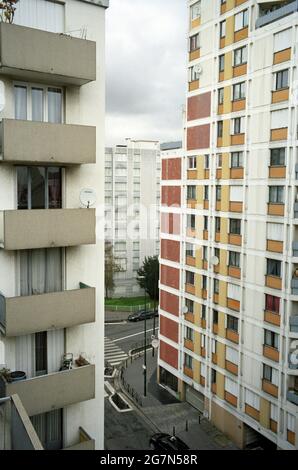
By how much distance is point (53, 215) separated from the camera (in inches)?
217

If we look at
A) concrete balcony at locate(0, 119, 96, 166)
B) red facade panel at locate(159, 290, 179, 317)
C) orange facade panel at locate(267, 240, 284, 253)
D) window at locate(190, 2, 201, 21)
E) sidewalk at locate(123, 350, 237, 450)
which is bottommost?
sidewalk at locate(123, 350, 237, 450)

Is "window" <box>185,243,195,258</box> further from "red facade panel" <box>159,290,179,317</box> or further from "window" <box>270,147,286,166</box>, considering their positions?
"window" <box>270,147,286,166</box>

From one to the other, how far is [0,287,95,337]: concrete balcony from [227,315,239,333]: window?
6750 mm

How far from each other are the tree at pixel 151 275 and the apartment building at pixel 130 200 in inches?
73.6

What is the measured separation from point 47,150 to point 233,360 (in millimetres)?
8451

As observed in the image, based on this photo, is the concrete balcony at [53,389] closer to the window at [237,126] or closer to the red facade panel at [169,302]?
the window at [237,126]

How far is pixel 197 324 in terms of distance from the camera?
1348 centimetres

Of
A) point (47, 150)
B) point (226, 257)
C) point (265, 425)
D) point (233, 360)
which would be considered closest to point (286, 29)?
point (226, 257)

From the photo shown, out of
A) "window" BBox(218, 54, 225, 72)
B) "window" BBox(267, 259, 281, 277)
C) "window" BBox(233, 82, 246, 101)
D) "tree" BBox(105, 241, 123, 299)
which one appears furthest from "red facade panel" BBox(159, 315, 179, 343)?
"tree" BBox(105, 241, 123, 299)

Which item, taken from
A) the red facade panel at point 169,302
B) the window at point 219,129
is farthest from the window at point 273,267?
the red facade panel at point 169,302

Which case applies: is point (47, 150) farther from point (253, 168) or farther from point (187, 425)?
point (187, 425)

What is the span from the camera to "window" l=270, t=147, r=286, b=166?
10281mm

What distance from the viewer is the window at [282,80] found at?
10027mm

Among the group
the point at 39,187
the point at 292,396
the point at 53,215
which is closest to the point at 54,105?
the point at 39,187
